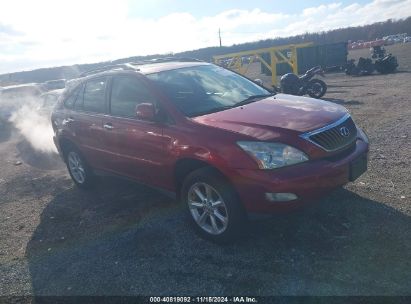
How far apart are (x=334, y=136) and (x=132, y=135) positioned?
2316 millimetres

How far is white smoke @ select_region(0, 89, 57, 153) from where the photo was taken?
11.3 m

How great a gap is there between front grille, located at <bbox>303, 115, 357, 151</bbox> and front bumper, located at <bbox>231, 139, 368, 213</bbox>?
17 cm

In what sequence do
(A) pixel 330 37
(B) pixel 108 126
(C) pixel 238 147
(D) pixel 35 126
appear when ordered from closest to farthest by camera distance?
1. (C) pixel 238 147
2. (B) pixel 108 126
3. (D) pixel 35 126
4. (A) pixel 330 37

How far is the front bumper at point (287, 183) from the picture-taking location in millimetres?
3348

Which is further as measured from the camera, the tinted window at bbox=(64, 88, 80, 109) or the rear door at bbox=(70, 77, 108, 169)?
the tinted window at bbox=(64, 88, 80, 109)

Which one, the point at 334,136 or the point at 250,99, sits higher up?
the point at 250,99

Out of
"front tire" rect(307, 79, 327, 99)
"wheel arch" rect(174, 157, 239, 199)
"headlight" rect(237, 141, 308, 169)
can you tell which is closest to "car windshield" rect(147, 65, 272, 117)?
"wheel arch" rect(174, 157, 239, 199)

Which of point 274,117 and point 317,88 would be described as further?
point 317,88

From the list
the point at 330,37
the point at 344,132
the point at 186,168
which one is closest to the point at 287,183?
the point at 344,132

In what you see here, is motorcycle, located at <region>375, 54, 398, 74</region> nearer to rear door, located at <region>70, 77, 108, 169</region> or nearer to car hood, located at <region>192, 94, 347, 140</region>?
car hood, located at <region>192, 94, 347, 140</region>

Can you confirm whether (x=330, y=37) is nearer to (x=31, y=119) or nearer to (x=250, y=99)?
(x=31, y=119)

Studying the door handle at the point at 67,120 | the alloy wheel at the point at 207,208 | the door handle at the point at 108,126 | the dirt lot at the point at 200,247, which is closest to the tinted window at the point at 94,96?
the door handle at the point at 108,126

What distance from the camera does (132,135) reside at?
14.9ft

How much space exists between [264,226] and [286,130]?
125 cm
